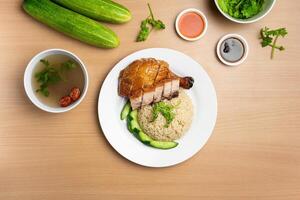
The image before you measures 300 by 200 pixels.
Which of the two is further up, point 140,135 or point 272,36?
point 272,36

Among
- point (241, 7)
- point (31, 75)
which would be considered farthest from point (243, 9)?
point (31, 75)

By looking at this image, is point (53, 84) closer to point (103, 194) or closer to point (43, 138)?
point (43, 138)

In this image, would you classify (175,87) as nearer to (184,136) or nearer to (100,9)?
(184,136)

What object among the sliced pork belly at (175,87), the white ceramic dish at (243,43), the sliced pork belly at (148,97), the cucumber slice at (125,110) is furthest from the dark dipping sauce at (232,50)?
the cucumber slice at (125,110)

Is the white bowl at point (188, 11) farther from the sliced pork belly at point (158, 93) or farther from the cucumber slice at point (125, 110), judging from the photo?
the cucumber slice at point (125, 110)

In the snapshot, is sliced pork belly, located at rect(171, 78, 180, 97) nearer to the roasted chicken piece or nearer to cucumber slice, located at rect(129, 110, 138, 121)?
the roasted chicken piece

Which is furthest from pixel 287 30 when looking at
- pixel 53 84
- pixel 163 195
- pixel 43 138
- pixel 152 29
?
pixel 43 138
